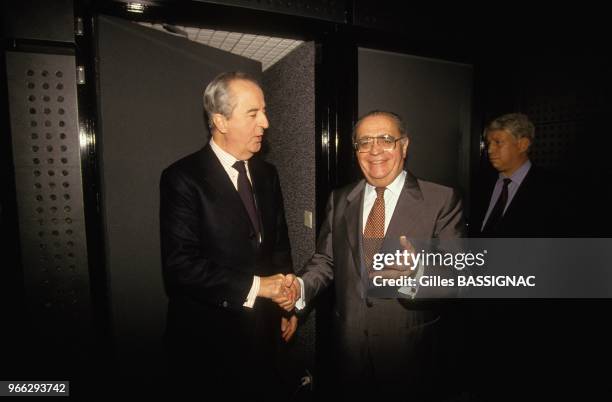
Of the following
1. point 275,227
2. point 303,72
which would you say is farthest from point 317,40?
point 275,227

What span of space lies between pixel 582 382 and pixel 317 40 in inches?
103

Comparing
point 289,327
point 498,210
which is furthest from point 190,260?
point 498,210

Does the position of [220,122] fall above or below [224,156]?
above

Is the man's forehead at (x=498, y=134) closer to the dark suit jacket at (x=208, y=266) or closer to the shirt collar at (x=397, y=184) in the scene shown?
the shirt collar at (x=397, y=184)

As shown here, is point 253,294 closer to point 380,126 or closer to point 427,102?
point 380,126

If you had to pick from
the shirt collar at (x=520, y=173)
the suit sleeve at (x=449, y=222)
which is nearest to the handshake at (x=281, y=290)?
the suit sleeve at (x=449, y=222)

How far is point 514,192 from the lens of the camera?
6.45 feet

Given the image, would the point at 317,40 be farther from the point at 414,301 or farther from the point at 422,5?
the point at 414,301

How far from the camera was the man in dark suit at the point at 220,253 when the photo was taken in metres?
1.41

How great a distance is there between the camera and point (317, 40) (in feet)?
5.75

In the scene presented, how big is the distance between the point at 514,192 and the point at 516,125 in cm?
42

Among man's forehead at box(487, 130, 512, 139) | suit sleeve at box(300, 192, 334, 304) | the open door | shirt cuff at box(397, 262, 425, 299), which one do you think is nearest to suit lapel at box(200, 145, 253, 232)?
suit sleeve at box(300, 192, 334, 304)

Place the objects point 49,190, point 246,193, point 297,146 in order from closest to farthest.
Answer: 1. point 49,190
2. point 246,193
3. point 297,146

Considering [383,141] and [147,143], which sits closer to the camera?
[383,141]
